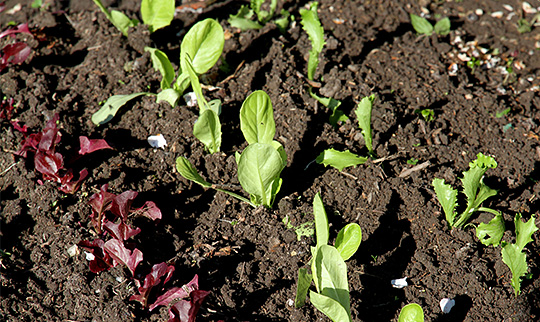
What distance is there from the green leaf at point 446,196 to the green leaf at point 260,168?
2.18 feet

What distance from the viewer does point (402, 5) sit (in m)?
3.02

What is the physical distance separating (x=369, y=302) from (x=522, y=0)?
8.22 feet

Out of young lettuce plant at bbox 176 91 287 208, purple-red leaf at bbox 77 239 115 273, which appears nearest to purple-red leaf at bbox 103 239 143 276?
purple-red leaf at bbox 77 239 115 273

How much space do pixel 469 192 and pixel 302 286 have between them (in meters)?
0.80

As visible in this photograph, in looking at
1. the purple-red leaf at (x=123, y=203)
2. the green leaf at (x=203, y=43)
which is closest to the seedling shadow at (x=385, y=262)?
the purple-red leaf at (x=123, y=203)

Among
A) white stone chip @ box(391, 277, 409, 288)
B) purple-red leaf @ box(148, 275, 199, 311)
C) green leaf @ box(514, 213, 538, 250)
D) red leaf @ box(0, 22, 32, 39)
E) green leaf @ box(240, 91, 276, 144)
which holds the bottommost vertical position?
white stone chip @ box(391, 277, 409, 288)

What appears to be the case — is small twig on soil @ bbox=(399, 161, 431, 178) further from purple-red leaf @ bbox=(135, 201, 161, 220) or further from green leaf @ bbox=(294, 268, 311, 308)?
purple-red leaf @ bbox=(135, 201, 161, 220)

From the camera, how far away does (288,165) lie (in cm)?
218

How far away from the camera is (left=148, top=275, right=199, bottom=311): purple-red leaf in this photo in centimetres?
171

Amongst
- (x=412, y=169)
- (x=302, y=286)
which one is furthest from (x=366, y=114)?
(x=302, y=286)

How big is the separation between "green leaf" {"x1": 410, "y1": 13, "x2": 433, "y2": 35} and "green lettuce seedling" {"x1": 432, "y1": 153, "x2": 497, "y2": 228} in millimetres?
1157

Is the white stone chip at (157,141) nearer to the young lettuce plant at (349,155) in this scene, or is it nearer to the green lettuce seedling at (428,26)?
the young lettuce plant at (349,155)

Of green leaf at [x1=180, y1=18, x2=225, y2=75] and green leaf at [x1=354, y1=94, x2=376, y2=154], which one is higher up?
green leaf at [x1=180, y1=18, x2=225, y2=75]

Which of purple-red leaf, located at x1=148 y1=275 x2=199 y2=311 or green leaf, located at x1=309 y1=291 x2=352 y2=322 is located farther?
purple-red leaf, located at x1=148 y1=275 x2=199 y2=311
